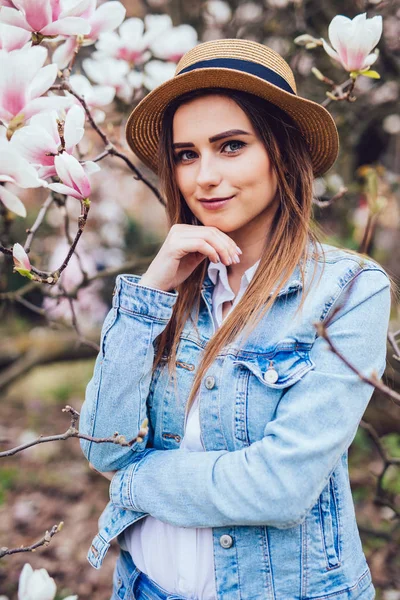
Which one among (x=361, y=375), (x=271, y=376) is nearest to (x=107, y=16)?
(x=271, y=376)

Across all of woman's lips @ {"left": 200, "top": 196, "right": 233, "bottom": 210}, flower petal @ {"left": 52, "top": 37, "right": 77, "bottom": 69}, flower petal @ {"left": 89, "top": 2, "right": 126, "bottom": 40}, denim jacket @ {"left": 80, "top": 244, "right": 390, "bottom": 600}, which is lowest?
denim jacket @ {"left": 80, "top": 244, "right": 390, "bottom": 600}

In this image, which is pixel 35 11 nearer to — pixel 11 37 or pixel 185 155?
pixel 11 37

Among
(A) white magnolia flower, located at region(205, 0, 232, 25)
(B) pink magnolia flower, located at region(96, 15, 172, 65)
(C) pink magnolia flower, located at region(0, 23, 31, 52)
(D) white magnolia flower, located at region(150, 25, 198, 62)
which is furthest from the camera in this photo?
(A) white magnolia flower, located at region(205, 0, 232, 25)

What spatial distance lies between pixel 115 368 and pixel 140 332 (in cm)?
10

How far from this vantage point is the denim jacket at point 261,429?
46.5 inches

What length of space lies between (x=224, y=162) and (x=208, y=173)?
49 mm

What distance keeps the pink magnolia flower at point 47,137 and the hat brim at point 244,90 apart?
35cm

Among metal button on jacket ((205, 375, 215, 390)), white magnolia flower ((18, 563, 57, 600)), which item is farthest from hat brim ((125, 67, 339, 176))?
white magnolia flower ((18, 563, 57, 600))

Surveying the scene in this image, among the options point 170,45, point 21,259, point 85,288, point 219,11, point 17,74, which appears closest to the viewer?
point 17,74

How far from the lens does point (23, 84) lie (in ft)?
3.31

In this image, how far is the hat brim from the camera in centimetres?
135

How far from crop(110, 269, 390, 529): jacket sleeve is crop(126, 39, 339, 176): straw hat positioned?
435 millimetres

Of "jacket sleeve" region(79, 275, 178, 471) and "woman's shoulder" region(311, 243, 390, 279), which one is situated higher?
"woman's shoulder" region(311, 243, 390, 279)

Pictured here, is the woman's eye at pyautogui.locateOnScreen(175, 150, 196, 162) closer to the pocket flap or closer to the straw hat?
the straw hat
